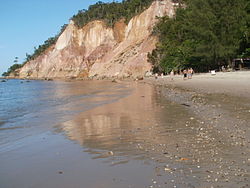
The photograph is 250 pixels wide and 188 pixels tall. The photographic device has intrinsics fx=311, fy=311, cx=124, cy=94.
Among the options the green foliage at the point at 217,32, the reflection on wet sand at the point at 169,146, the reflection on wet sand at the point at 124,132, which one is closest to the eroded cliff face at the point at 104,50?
the green foliage at the point at 217,32

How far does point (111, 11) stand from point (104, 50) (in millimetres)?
15297

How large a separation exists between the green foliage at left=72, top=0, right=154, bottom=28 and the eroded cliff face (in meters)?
2.48

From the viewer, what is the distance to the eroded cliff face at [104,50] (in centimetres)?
7469

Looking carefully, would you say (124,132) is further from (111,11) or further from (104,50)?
(111,11)

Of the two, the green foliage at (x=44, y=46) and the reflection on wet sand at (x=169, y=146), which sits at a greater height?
the green foliage at (x=44, y=46)

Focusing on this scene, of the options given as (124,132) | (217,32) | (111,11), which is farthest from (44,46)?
(124,132)

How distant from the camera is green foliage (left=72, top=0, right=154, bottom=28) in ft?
311

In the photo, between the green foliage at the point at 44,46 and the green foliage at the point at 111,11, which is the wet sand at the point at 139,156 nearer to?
the green foliage at the point at 111,11

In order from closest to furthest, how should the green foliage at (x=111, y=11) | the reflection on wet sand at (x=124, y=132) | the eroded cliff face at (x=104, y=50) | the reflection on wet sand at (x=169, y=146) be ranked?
1. the reflection on wet sand at (x=169, y=146)
2. the reflection on wet sand at (x=124, y=132)
3. the eroded cliff face at (x=104, y=50)
4. the green foliage at (x=111, y=11)

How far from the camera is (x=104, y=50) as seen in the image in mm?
96250

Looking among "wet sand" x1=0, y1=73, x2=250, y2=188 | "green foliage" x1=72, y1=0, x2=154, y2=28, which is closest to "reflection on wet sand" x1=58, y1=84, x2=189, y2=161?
"wet sand" x1=0, y1=73, x2=250, y2=188

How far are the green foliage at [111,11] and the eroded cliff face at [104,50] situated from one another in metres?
2.48

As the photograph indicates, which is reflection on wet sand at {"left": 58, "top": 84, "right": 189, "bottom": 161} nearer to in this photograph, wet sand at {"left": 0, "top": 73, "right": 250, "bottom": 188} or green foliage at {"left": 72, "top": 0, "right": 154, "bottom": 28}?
wet sand at {"left": 0, "top": 73, "right": 250, "bottom": 188}

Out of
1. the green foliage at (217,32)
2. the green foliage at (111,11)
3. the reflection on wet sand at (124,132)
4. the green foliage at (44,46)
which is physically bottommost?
the reflection on wet sand at (124,132)
